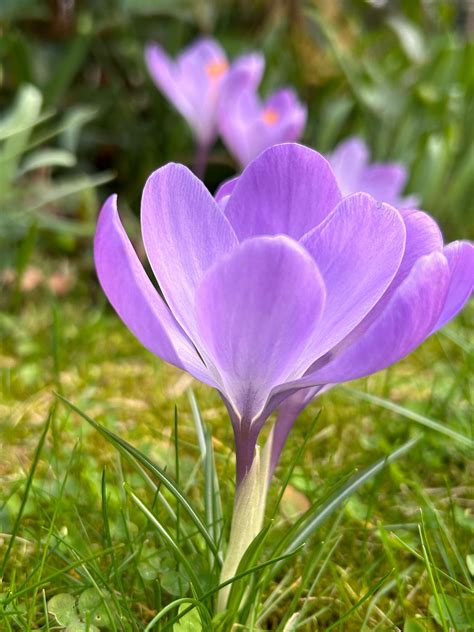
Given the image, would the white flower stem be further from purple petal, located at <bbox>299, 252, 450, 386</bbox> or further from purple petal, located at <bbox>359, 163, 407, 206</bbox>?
purple petal, located at <bbox>359, 163, 407, 206</bbox>

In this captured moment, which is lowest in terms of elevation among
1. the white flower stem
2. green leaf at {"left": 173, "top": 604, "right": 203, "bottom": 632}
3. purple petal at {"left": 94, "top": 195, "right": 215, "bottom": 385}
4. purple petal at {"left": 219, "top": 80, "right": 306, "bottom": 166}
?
purple petal at {"left": 219, "top": 80, "right": 306, "bottom": 166}

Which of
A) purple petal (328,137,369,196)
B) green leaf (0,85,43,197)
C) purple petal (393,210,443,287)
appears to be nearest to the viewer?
purple petal (393,210,443,287)

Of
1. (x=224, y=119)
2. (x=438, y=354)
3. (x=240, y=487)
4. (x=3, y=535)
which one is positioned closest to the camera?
(x=240, y=487)

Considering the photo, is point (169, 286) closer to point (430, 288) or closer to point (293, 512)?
point (430, 288)

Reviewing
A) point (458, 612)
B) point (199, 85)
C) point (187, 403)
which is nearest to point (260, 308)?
point (458, 612)

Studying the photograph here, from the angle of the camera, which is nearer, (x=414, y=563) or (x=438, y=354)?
(x=414, y=563)

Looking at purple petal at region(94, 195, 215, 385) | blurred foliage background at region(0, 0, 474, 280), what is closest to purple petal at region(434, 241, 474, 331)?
purple petal at region(94, 195, 215, 385)

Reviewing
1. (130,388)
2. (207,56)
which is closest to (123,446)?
(130,388)
